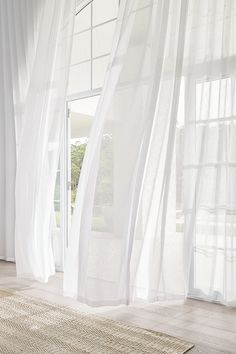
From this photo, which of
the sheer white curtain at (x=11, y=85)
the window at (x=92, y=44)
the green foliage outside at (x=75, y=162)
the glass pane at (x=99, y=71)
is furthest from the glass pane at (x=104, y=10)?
the green foliage outside at (x=75, y=162)

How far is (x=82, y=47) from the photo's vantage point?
4418mm

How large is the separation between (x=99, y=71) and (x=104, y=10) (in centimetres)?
63

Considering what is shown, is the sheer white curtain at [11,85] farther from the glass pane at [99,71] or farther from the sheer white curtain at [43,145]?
the glass pane at [99,71]

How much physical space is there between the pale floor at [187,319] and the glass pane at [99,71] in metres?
2.17

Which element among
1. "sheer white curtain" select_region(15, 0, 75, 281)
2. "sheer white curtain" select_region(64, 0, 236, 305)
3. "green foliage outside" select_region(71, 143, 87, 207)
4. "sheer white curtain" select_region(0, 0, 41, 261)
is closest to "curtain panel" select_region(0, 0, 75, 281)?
"sheer white curtain" select_region(15, 0, 75, 281)

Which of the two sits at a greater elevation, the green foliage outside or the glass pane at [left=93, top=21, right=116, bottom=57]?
the glass pane at [left=93, top=21, right=116, bottom=57]

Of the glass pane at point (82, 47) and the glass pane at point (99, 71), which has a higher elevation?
the glass pane at point (82, 47)

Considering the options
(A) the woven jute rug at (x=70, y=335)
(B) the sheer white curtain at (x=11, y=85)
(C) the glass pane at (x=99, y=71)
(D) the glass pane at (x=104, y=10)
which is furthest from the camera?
(B) the sheer white curtain at (x=11, y=85)

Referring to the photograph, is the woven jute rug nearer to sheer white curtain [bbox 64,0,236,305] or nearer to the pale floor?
the pale floor

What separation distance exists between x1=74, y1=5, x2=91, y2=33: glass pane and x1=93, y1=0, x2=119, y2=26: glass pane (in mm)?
97

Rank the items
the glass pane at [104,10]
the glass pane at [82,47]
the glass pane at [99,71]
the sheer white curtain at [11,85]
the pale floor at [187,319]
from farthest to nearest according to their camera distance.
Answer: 1. the sheer white curtain at [11,85]
2. the glass pane at [82,47]
3. the glass pane at [99,71]
4. the glass pane at [104,10]
5. the pale floor at [187,319]

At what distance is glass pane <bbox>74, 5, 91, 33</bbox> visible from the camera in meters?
4.37

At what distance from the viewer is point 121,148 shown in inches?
122

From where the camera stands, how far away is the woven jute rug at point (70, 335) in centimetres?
216
